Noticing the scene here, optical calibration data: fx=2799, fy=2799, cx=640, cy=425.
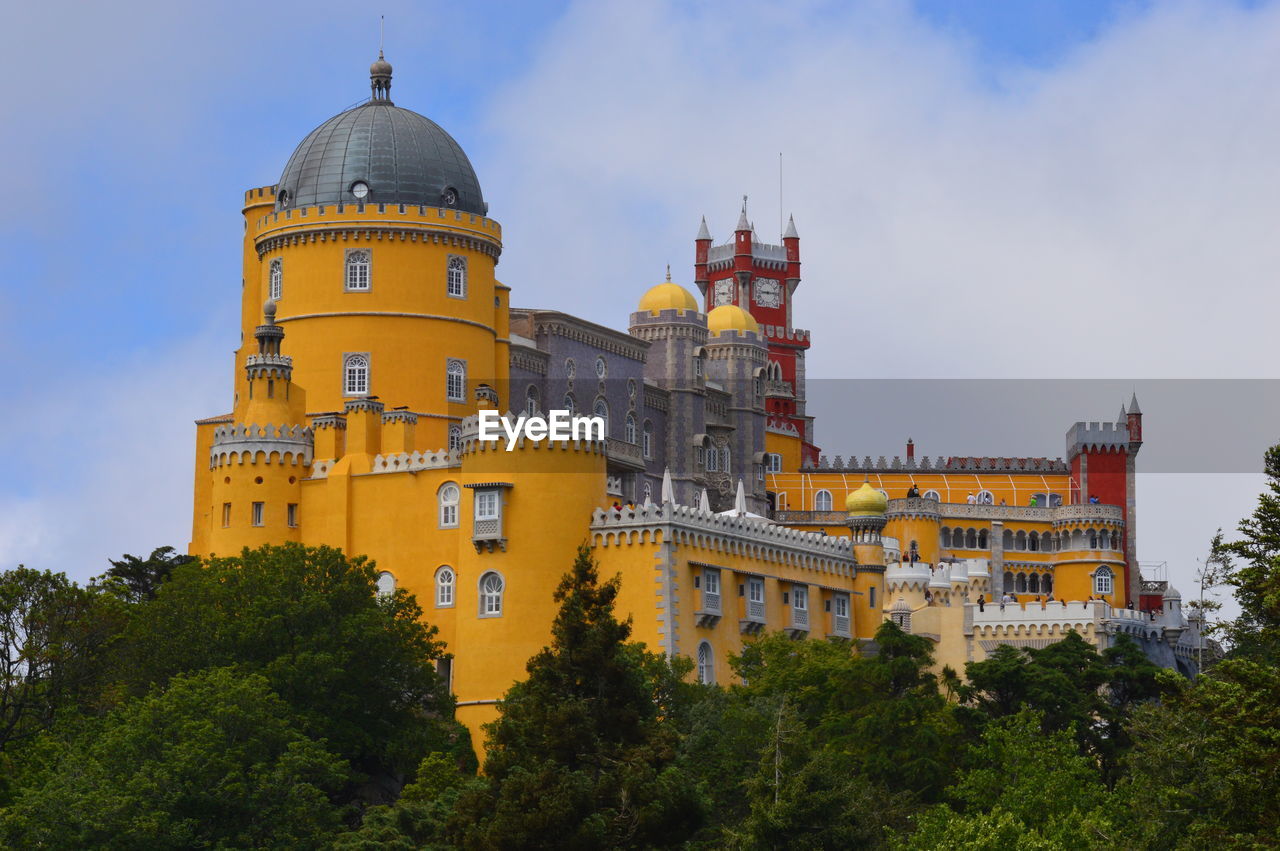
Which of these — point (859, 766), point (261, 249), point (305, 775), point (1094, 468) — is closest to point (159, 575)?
point (261, 249)

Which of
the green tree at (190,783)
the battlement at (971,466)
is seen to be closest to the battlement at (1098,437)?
the battlement at (971,466)

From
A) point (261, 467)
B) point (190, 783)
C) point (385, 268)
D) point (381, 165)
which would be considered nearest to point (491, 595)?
point (261, 467)

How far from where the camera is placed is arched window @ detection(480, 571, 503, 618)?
92.7m

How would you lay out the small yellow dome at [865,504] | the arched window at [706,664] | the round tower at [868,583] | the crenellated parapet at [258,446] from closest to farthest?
the arched window at [706,664], the crenellated parapet at [258,446], the round tower at [868,583], the small yellow dome at [865,504]

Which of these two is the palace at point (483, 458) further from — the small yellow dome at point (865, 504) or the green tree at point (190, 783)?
the green tree at point (190, 783)

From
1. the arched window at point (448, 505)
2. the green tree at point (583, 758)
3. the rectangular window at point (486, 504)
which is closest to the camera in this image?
the green tree at point (583, 758)

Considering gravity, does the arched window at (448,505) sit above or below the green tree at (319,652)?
above

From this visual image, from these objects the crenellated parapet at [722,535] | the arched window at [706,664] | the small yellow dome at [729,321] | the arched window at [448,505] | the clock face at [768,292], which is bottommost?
the arched window at [706,664]

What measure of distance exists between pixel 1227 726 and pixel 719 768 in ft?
83.2

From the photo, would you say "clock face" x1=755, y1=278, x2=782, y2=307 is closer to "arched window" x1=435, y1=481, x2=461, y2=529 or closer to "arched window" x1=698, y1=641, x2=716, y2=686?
"arched window" x1=435, y1=481, x2=461, y2=529

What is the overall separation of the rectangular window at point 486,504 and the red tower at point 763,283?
67091 mm

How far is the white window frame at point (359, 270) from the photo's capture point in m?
104

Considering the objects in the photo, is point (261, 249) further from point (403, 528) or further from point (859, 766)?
point (859, 766)

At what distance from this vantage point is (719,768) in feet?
259
